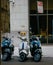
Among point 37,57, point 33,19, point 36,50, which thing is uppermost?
point 33,19

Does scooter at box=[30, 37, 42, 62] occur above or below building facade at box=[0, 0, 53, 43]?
below

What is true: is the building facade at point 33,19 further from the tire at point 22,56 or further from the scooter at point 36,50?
the tire at point 22,56

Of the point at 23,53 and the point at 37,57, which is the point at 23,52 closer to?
the point at 23,53

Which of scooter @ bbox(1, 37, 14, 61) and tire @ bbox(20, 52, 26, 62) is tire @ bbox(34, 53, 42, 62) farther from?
scooter @ bbox(1, 37, 14, 61)

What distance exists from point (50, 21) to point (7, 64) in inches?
355

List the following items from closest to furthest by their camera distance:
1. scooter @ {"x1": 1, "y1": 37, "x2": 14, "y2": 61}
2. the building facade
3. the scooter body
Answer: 1. the scooter body
2. scooter @ {"x1": 1, "y1": 37, "x2": 14, "y2": 61}
3. the building facade

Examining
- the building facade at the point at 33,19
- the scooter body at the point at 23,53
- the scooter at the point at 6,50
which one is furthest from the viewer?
the building facade at the point at 33,19

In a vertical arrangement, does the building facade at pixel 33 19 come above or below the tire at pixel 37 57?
above

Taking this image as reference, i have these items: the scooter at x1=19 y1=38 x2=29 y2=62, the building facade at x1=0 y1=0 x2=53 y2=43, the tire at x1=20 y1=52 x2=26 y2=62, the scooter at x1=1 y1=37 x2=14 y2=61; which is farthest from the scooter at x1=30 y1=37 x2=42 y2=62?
the building facade at x1=0 y1=0 x2=53 y2=43

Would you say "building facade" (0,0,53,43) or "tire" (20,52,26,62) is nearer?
"tire" (20,52,26,62)

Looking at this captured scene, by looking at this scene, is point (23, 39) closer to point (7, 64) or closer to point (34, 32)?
point (7, 64)

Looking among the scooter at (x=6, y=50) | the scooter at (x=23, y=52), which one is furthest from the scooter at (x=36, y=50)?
the scooter at (x=6, y=50)

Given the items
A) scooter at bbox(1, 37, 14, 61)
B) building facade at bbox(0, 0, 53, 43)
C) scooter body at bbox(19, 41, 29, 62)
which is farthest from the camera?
building facade at bbox(0, 0, 53, 43)

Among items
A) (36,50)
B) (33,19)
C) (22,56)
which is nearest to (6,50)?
(22,56)
